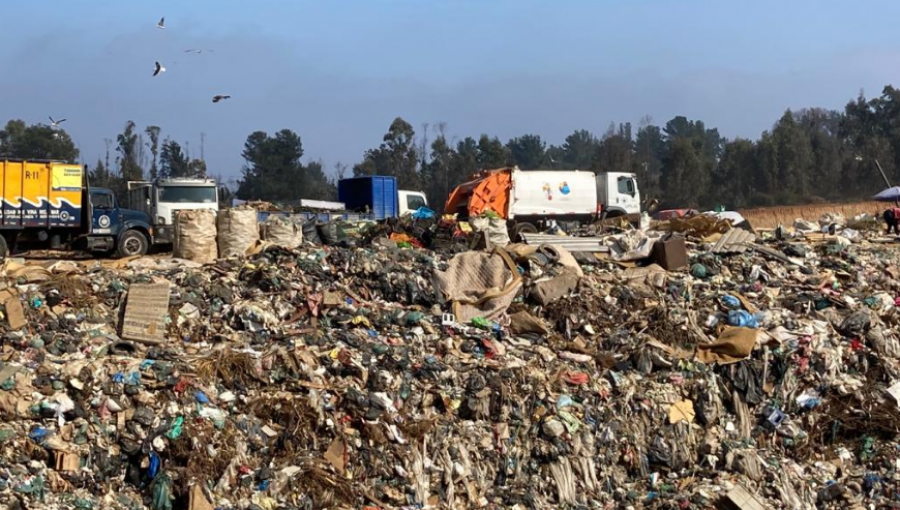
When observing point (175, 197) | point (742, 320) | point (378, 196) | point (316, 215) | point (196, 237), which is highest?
point (378, 196)

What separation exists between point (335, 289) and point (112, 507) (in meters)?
3.72

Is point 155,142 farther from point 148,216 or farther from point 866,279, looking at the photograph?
point 866,279

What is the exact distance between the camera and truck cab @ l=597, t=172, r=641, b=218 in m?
21.0

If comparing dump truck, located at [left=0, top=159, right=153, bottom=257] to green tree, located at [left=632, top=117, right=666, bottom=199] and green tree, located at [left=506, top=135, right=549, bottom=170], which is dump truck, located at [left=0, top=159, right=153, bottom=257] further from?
green tree, located at [left=506, top=135, right=549, bottom=170]

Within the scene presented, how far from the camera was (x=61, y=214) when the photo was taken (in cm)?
1642

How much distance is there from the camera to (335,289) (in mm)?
9883

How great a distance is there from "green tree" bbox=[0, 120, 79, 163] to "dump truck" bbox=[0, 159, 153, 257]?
23.8 meters

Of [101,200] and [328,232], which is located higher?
[101,200]

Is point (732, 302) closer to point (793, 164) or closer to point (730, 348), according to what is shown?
point (730, 348)

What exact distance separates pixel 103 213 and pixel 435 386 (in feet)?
35.2

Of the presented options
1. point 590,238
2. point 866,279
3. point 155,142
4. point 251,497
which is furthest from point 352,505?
point 155,142

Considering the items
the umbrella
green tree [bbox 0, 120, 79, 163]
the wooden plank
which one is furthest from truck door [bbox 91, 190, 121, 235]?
green tree [bbox 0, 120, 79, 163]

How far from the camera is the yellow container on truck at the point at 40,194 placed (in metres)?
16.0

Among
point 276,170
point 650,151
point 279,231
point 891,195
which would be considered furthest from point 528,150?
point 279,231
